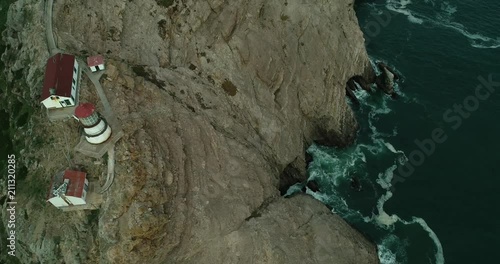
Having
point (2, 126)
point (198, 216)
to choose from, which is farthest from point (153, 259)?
point (2, 126)

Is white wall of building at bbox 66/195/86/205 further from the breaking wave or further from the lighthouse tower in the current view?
the breaking wave

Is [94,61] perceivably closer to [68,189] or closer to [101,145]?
[101,145]

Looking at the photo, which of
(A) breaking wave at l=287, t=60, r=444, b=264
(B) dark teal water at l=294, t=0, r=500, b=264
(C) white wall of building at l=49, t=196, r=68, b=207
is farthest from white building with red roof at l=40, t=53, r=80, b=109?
(B) dark teal water at l=294, t=0, r=500, b=264

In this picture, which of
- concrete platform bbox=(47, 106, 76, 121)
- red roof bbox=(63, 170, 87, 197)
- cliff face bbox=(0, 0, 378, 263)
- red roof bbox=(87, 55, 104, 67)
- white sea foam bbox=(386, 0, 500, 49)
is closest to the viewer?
red roof bbox=(63, 170, 87, 197)

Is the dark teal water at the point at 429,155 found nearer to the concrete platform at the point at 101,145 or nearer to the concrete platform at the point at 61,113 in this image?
the concrete platform at the point at 101,145

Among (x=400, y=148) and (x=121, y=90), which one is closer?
(x=121, y=90)

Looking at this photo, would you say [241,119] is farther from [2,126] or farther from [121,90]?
[2,126]

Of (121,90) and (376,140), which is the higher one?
(121,90)
